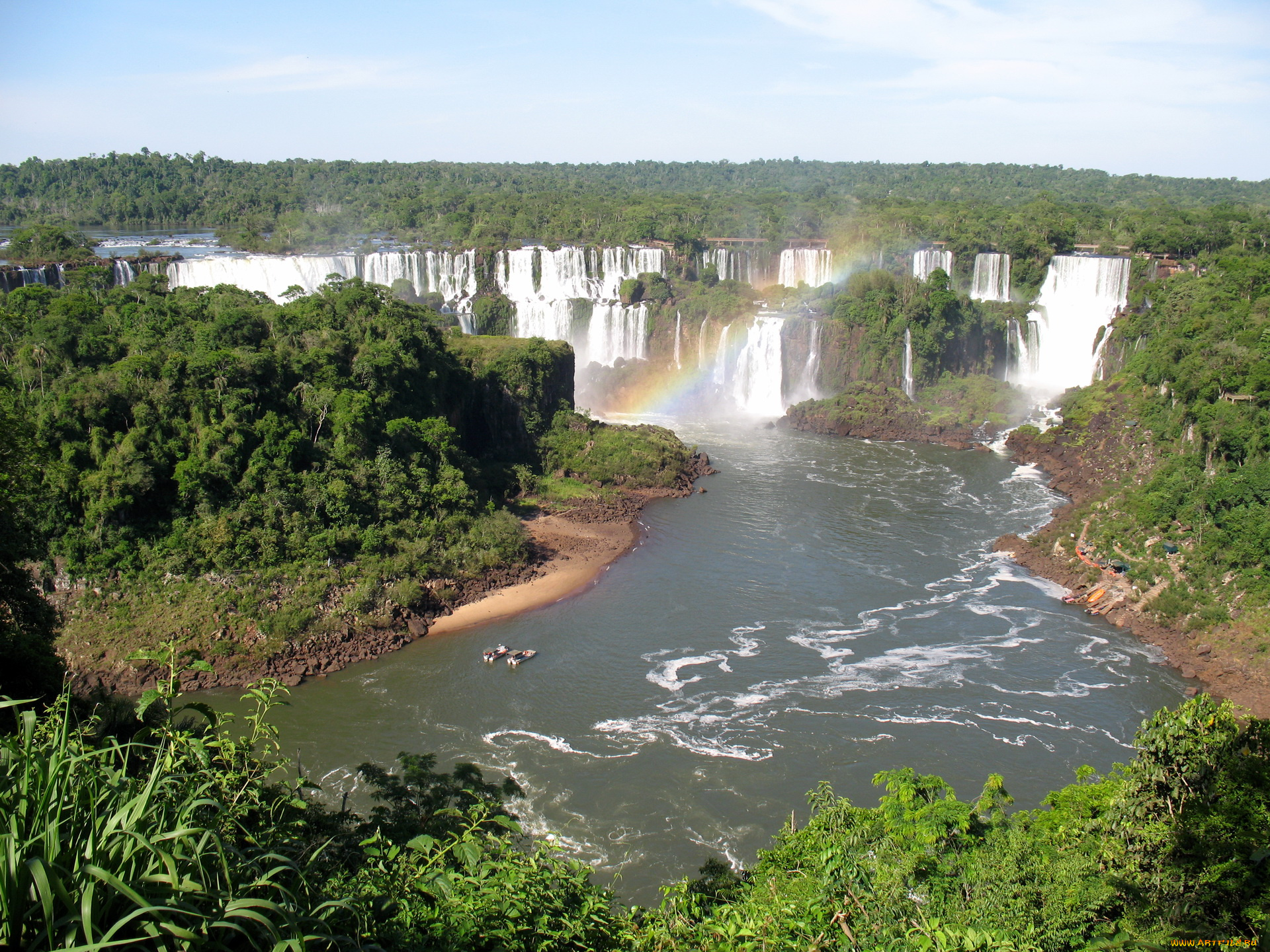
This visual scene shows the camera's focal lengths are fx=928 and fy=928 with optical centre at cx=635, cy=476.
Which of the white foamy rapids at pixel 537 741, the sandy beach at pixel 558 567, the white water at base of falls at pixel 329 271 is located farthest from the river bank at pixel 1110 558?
the white water at base of falls at pixel 329 271

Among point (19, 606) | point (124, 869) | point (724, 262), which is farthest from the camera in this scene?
point (724, 262)

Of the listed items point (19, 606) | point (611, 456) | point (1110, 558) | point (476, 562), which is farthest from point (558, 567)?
point (1110, 558)

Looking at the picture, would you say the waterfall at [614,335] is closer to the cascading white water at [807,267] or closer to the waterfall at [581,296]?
the waterfall at [581,296]

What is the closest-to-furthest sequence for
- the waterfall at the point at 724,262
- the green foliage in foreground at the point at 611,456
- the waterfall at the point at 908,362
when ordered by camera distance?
the green foliage in foreground at the point at 611,456 → the waterfall at the point at 908,362 → the waterfall at the point at 724,262

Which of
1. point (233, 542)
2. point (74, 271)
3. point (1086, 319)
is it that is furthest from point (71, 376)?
point (1086, 319)

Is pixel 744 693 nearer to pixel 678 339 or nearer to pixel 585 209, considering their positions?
pixel 678 339

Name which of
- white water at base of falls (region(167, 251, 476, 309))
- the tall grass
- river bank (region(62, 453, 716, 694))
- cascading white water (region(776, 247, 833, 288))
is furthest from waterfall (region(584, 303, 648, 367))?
the tall grass
